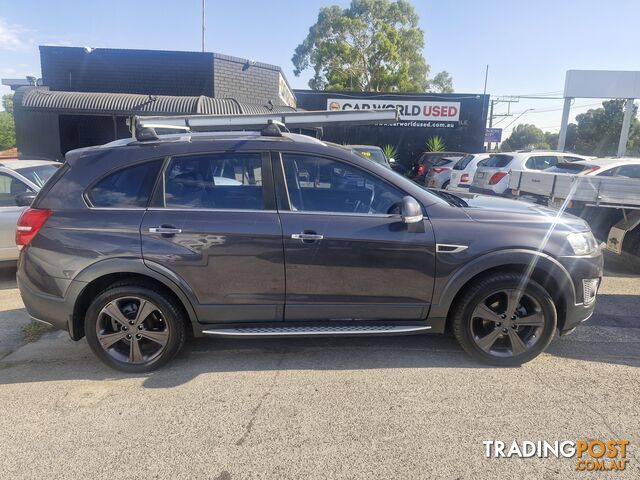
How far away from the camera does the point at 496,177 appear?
10.1 m

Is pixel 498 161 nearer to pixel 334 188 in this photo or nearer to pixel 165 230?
pixel 334 188

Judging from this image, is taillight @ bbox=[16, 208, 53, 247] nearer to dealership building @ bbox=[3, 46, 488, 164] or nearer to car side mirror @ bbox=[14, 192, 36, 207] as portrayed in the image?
car side mirror @ bbox=[14, 192, 36, 207]

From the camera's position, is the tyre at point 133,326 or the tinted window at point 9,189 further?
the tinted window at point 9,189

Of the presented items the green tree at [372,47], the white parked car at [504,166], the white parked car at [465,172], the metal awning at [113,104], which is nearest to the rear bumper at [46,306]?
the white parked car at [504,166]

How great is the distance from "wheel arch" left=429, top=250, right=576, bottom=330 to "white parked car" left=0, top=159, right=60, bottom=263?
5044mm

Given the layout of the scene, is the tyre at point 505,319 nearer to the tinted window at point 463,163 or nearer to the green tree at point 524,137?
the tinted window at point 463,163

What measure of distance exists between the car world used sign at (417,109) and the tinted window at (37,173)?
16900 millimetres

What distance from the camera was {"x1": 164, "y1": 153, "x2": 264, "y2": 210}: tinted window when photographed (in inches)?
131

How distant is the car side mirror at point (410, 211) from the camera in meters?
3.15

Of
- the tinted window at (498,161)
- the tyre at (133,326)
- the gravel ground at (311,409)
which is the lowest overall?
the gravel ground at (311,409)

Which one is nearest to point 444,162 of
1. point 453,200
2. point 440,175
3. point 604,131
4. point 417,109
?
point 440,175

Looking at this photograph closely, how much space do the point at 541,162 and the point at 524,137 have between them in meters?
79.2

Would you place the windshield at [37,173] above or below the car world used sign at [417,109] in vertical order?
below

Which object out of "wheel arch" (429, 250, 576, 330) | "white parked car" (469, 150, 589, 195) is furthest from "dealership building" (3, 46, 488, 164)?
"wheel arch" (429, 250, 576, 330)
